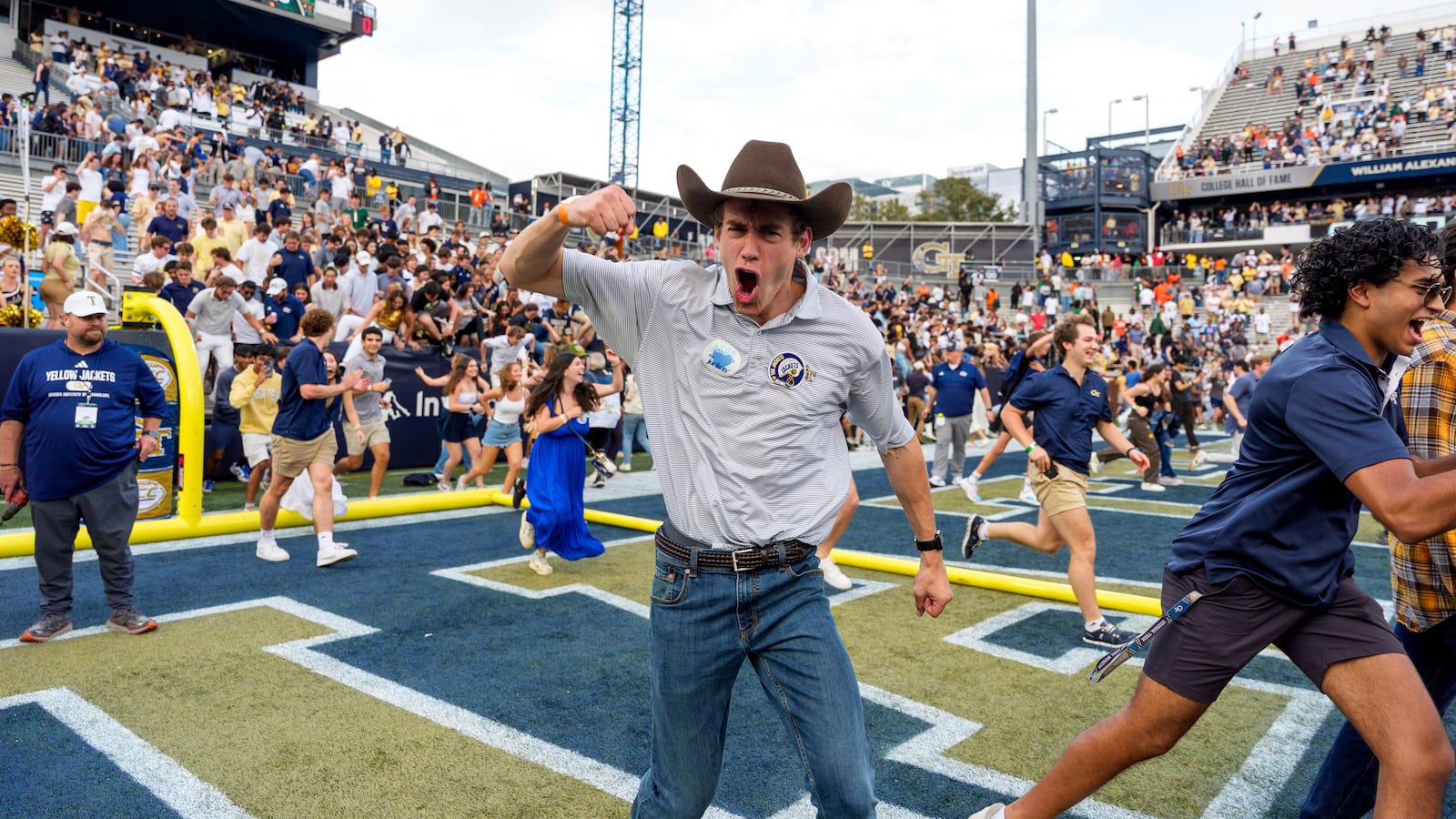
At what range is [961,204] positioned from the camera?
69.5 m

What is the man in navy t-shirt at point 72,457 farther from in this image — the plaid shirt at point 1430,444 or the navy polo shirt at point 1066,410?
the plaid shirt at point 1430,444

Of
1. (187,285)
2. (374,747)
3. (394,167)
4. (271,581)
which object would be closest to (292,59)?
(394,167)

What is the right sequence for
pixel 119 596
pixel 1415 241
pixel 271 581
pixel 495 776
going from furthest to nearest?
pixel 271 581 < pixel 119 596 < pixel 495 776 < pixel 1415 241

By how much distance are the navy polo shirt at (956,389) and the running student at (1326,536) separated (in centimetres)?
1065

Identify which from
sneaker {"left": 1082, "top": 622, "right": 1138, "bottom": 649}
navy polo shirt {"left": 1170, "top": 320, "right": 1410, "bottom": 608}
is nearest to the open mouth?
navy polo shirt {"left": 1170, "top": 320, "right": 1410, "bottom": 608}

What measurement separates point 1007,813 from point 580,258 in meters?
2.14

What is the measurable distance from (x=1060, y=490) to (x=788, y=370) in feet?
12.7

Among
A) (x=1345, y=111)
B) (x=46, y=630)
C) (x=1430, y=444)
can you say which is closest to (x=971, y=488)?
(x=1430, y=444)

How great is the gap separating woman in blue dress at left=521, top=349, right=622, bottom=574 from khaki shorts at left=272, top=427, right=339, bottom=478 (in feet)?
5.59

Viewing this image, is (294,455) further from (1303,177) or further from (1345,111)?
(1345,111)

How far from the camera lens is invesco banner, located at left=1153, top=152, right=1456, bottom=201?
133 feet

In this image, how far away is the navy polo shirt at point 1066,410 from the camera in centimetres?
602

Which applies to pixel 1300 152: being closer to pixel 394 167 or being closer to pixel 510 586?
pixel 394 167

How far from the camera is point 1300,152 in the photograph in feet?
149
